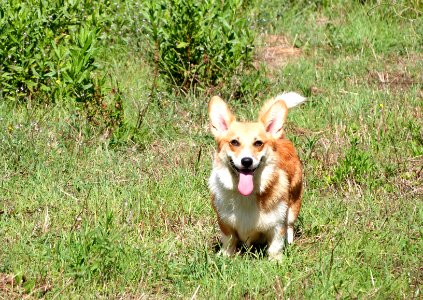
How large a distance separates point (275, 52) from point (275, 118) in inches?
178

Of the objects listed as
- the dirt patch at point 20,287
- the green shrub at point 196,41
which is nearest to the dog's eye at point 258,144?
the dirt patch at point 20,287

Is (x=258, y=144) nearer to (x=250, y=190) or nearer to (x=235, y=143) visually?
(x=235, y=143)

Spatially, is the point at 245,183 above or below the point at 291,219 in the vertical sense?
above

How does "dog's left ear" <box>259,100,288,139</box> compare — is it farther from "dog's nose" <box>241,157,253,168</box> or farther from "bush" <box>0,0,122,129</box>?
"bush" <box>0,0,122,129</box>

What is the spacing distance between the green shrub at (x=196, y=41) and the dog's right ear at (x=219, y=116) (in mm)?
2457

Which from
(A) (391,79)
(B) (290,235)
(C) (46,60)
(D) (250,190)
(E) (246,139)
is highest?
(E) (246,139)

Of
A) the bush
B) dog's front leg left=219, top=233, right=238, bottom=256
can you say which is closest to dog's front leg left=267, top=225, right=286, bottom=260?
dog's front leg left=219, top=233, right=238, bottom=256

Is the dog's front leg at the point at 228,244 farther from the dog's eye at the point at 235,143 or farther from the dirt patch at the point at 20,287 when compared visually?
the dirt patch at the point at 20,287

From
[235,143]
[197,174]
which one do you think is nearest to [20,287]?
[235,143]

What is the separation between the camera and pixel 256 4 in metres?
11.3

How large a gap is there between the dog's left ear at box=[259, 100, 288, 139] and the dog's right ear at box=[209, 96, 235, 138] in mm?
233

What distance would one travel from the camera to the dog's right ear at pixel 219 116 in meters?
6.32

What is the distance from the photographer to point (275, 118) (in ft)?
20.7

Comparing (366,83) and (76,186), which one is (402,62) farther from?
(76,186)
